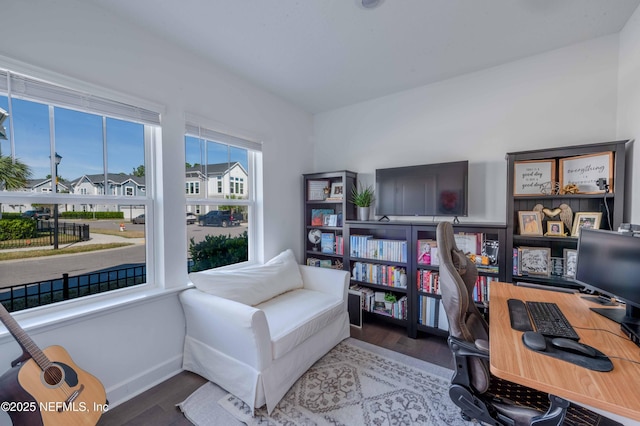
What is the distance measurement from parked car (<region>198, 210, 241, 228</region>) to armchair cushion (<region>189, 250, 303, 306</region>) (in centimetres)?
47

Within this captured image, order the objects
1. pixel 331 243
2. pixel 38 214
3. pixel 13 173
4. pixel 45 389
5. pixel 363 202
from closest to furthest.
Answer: pixel 45 389 < pixel 13 173 < pixel 38 214 < pixel 363 202 < pixel 331 243

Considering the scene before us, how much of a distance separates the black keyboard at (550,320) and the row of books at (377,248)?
47.3 inches

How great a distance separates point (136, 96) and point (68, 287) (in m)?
1.41

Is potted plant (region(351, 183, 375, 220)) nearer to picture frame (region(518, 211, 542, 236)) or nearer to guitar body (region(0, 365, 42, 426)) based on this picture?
picture frame (region(518, 211, 542, 236))

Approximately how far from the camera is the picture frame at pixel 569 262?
1.97m

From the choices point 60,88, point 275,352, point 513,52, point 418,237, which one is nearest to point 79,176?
point 60,88

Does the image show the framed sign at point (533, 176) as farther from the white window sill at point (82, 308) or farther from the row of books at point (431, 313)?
the white window sill at point (82, 308)

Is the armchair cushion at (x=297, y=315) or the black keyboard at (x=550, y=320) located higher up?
the black keyboard at (x=550, y=320)

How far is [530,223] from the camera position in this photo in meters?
2.10

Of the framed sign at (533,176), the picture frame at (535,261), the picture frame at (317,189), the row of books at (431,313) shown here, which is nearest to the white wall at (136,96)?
the picture frame at (317,189)

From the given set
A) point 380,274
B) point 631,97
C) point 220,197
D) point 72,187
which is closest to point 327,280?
point 380,274

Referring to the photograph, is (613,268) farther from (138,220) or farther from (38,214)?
(38,214)

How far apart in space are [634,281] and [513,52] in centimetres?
201

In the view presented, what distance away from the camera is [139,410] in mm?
1649
